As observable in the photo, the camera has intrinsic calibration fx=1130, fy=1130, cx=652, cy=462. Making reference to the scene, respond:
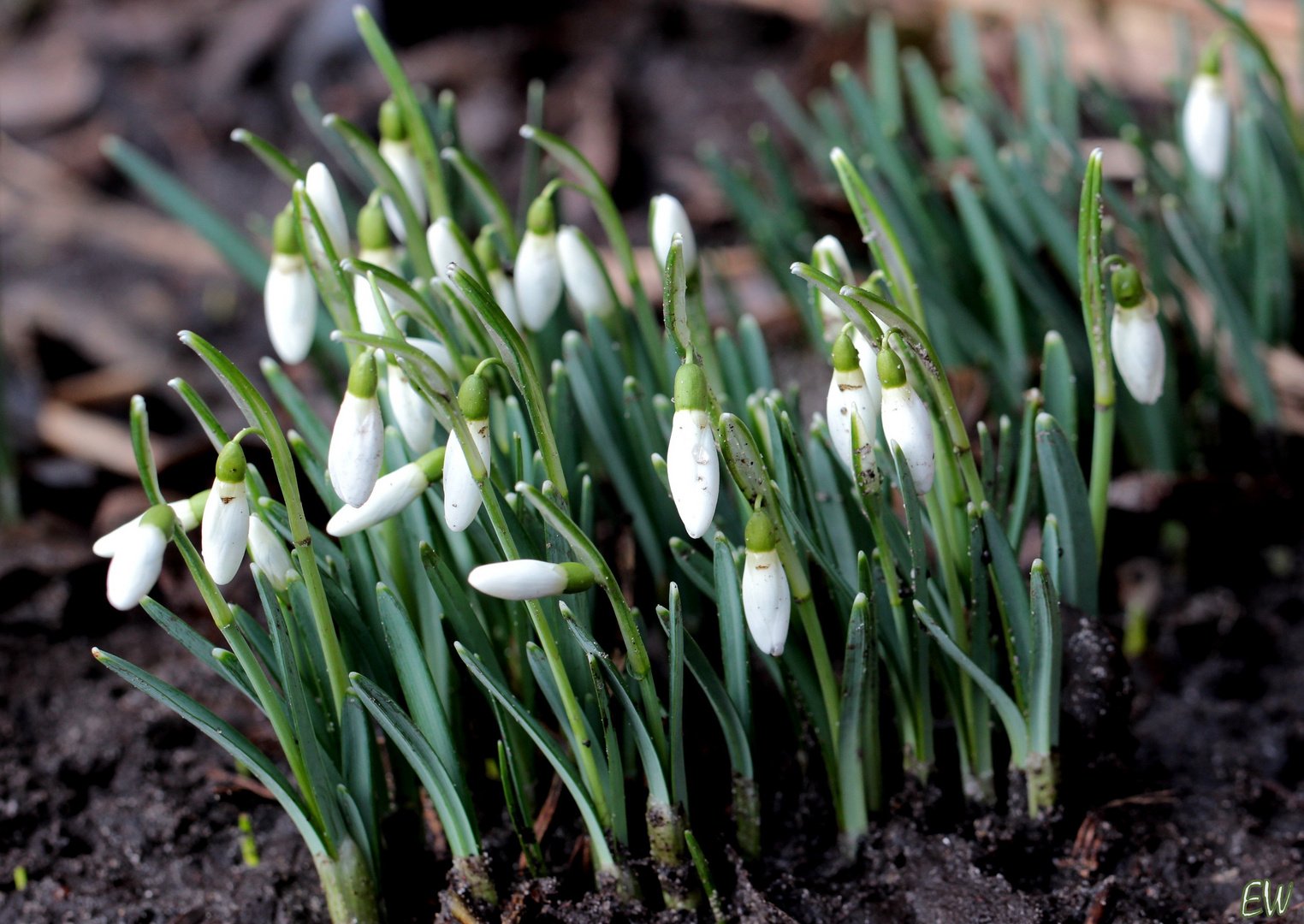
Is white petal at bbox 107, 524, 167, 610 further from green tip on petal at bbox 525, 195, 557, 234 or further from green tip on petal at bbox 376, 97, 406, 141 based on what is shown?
green tip on petal at bbox 376, 97, 406, 141

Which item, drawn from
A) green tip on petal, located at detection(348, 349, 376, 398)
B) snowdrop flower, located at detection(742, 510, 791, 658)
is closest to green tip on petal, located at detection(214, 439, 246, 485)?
green tip on petal, located at detection(348, 349, 376, 398)

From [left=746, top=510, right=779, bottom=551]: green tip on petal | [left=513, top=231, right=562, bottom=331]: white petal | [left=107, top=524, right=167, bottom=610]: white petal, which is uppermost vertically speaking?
[left=513, top=231, right=562, bottom=331]: white petal

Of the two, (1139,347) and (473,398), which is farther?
(1139,347)

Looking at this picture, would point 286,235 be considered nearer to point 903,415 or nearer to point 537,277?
point 537,277

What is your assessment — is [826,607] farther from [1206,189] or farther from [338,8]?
[338,8]

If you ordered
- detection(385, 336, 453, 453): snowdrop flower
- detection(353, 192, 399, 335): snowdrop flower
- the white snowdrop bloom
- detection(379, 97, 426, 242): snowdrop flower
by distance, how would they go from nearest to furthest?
detection(385, 336, 453, 453): snowdrop flower < detection(353, 192, 399, 335): snowdrop flower < detection(379, 97, 426, 242): snowdrop flower < the white snowdrop bloom

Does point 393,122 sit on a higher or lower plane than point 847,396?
higher

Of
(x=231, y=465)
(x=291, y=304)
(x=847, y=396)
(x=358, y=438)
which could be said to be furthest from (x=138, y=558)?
(x=847, y=396)
